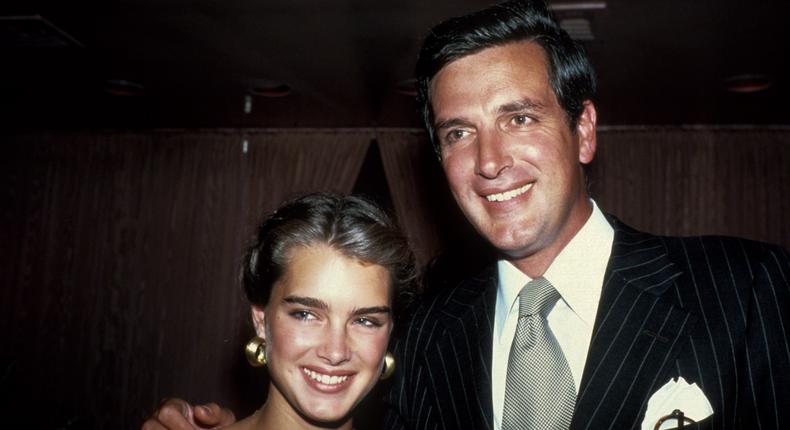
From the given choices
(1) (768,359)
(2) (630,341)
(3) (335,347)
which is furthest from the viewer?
(3) (335,347)

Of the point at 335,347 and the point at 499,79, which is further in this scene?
the point at 499,79

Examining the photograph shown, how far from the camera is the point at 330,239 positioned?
5.86 ft

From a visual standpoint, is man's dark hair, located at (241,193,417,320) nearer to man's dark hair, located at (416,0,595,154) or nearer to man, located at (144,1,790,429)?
man, located at (144,1,790,429)

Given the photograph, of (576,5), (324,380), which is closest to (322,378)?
(324,380)

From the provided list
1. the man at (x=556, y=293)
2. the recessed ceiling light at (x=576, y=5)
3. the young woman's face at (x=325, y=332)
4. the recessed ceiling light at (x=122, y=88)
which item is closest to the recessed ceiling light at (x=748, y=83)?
the recessed ceiling light at (x=576, y=5)

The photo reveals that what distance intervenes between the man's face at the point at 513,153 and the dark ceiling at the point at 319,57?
156cm

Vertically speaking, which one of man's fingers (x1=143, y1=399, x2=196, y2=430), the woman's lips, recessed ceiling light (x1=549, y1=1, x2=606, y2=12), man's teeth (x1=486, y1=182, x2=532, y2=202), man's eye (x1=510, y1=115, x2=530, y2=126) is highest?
recessed ceiling light (x1=549, y1=1, x2=606, y2=12)

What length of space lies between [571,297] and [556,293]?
0.13 ft

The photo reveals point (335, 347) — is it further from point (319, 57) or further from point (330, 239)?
point (319, 57)

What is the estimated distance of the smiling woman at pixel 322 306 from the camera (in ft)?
5.46

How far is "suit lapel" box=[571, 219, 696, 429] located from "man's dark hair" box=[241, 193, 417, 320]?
0.58 m

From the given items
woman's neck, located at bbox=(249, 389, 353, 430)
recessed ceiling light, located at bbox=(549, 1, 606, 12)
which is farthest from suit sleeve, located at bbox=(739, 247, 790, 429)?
recessed ceiling light, located at bbox=(549, 1, 606, 12)

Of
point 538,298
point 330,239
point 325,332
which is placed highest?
point 330,239

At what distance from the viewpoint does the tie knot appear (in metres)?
1.68
